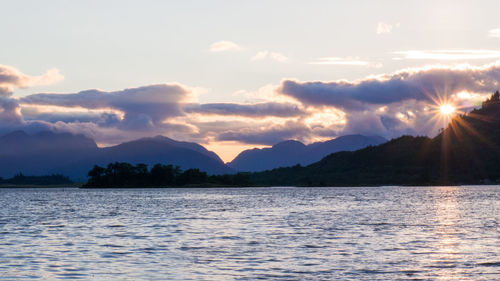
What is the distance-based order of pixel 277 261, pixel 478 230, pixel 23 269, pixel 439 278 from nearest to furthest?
1. pixel 439 278
2. pixel 23 269
3. pixel 277 261
4. pixel 478 230

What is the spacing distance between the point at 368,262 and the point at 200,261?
41.6 ft

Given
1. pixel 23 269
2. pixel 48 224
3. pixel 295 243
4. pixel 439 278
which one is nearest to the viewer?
pixel 439 278

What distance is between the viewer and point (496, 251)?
52219mm

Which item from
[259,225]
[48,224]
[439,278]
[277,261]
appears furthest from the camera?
[48,224]

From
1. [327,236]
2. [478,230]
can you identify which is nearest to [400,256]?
[327,236]

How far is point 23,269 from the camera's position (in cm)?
4375

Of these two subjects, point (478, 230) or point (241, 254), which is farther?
point (478, 230)

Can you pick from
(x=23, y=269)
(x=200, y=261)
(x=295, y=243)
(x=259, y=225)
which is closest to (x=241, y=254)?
(x=200, y=261)

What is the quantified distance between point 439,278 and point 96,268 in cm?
2352

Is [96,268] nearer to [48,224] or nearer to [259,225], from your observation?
[259,225]

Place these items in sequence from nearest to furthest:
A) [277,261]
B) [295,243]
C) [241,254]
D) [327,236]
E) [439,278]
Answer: [439,278] → [277,261] → [241,254] → [295,243] → [327,236]

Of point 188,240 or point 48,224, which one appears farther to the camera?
point 48,224

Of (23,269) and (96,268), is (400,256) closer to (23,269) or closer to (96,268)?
(96,268)

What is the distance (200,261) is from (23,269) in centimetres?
1277
